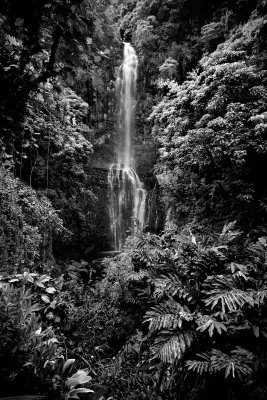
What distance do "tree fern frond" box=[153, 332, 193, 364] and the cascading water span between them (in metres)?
8.25

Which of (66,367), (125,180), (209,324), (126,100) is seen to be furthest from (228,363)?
(126,100)

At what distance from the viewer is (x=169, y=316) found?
2.80m

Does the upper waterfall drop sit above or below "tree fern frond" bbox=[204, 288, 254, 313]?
above

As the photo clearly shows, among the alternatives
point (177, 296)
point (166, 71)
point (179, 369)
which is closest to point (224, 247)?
point (177, 296)

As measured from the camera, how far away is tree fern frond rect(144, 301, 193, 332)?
2727 millimetres

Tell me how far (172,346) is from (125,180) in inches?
427

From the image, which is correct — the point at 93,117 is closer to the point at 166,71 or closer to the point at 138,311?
the point at 166,71

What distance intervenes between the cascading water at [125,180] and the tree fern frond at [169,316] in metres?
8.08

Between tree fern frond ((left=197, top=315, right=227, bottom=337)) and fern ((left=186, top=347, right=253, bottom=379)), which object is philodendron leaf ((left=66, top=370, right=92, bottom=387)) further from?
tree fern frond ((left=197, top=315, right=227, bottom=337))

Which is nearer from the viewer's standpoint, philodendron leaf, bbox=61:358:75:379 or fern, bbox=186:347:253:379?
fern, bbox=186:347:253:379

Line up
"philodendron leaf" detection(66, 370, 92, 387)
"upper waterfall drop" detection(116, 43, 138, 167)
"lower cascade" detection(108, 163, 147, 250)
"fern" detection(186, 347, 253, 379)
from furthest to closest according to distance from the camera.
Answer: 1. "upper waterfall drop" detection(116, 43, 138, 167)
2. "lower cascade" detection(108, 163, 147, 250)
3. "philodendron leaf" detection(66, 370, 92, 387)
4. "fern" detection(186, 347, 253, 379)

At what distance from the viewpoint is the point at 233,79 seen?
601cm

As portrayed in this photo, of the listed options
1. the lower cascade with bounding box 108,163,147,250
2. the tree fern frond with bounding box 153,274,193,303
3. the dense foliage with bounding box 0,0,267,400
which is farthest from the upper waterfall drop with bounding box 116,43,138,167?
the tree fern frond with bounding box 153,274,193,303

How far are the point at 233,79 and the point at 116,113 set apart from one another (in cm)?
1048
